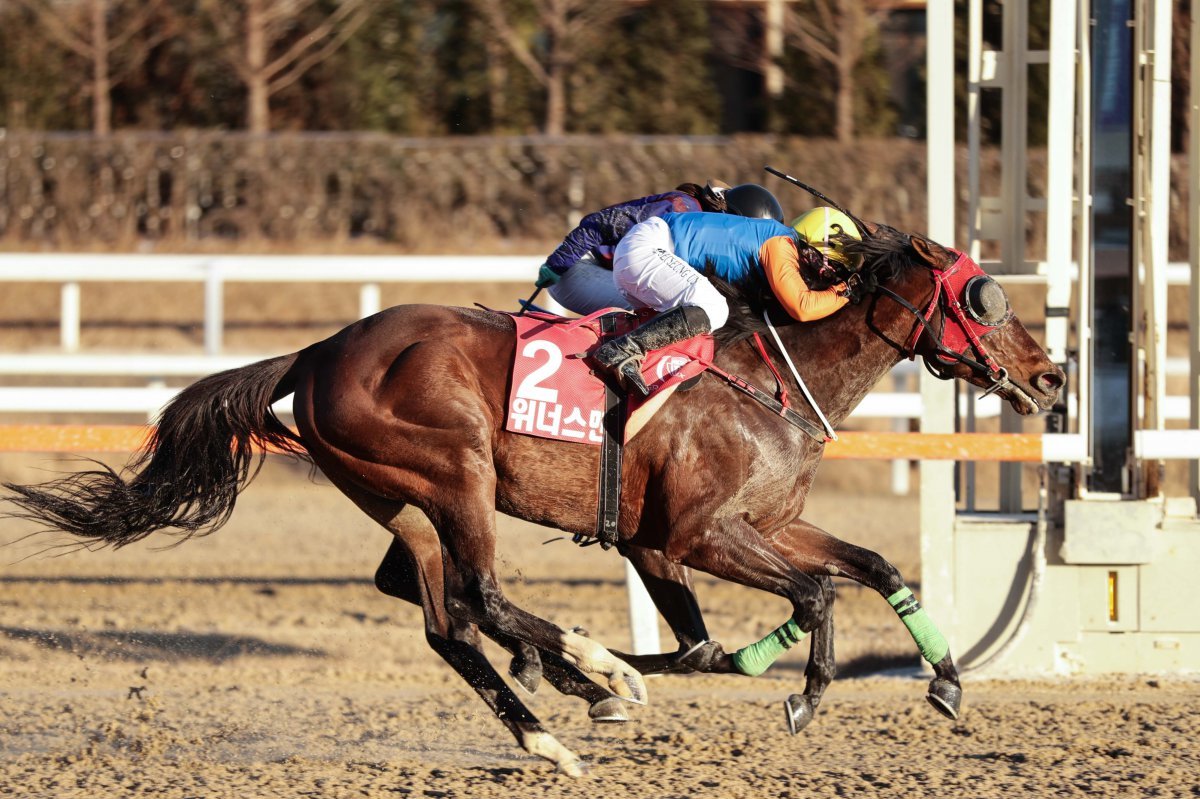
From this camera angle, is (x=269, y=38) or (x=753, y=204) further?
(x=269, y=38)

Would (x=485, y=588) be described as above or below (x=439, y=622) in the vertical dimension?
above

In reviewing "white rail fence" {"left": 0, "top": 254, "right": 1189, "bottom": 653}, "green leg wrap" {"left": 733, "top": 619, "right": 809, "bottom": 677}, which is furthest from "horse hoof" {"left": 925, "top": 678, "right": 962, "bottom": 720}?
"white rail fence" {"left": 0, "top": 254, "right": 1189, "bottom": 653}

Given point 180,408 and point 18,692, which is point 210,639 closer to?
point 18,692

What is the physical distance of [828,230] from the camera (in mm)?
4414

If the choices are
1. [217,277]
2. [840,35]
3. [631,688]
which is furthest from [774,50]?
[631,688]

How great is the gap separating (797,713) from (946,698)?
16.9 inches

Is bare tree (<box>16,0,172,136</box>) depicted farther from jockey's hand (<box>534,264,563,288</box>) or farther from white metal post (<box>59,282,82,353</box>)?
jockey's hand (<box>534,264,563,288</box>)

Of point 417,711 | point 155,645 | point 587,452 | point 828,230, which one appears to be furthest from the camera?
point 155,645

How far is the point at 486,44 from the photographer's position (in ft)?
50.5

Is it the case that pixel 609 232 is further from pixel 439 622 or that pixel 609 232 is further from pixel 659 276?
pixel 439 622

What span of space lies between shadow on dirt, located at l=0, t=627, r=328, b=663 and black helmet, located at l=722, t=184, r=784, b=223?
102 inches

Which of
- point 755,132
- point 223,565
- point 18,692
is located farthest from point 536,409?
point 755,132

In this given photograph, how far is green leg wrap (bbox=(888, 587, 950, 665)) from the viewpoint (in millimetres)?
4238

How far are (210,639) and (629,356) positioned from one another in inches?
109
